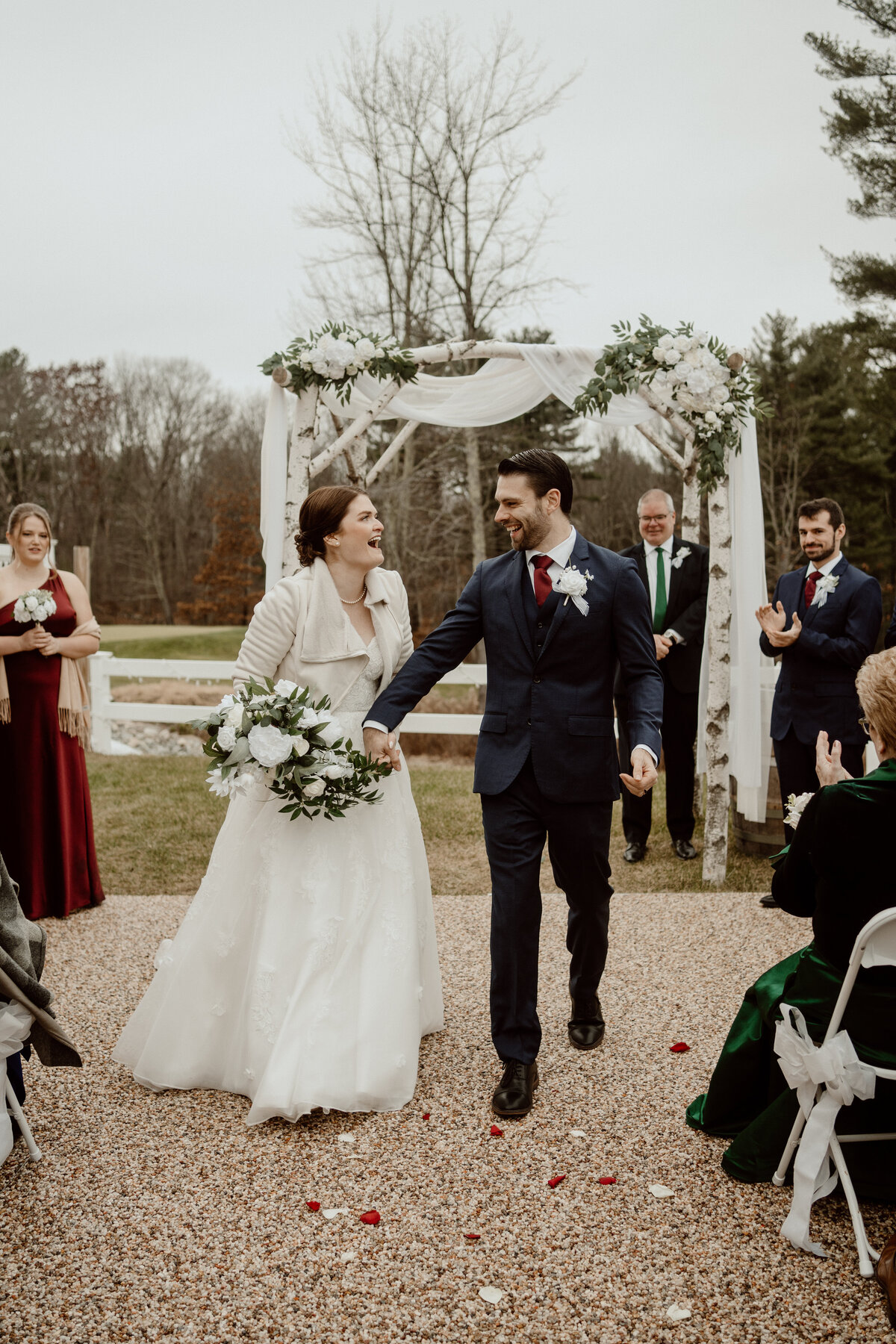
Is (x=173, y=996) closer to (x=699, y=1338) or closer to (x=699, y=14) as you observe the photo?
(x=699, y=1338)

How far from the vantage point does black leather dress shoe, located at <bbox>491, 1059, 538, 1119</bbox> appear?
10.6 feet

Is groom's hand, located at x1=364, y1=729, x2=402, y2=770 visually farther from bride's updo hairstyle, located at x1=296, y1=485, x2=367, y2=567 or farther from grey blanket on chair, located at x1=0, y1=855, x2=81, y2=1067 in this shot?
grey blanket on chair, located at x1=0, y1=855, x2=81, y2=1067

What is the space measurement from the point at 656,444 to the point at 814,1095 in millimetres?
5677

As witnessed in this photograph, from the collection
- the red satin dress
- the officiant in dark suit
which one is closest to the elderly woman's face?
the red satin dress

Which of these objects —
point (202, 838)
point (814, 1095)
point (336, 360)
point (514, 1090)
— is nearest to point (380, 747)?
point (514, 1090)

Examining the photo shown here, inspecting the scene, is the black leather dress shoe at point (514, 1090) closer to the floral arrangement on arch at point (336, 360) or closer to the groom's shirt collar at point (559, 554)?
the groom's shirt collar at point (559, 554)

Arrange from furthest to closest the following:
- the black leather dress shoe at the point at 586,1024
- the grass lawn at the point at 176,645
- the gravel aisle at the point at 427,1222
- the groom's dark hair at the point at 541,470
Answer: the grass lawn at the point at 176,645 < the black leather dress shoe at the point at 586,1024 < the groom's dark hair at the point at 541,470 < the gravel aisle at the point at 427,1222

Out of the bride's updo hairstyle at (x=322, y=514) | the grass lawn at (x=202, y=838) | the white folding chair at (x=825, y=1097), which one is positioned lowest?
the grass lawn at (x=202, y=838)

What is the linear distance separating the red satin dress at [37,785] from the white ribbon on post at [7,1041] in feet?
9.77

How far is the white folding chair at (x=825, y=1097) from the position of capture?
2.43m

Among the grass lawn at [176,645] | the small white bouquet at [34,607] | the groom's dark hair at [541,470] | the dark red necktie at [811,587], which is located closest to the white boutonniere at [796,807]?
the groom's dark hair at [541,470]

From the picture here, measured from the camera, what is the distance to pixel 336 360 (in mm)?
6441

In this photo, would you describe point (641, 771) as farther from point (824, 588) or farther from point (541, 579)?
point (824, 588)

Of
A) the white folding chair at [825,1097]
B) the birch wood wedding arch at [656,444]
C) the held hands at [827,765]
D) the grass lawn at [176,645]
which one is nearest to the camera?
the white folding chair at [825,1097]
